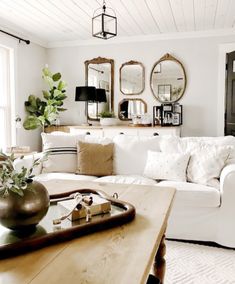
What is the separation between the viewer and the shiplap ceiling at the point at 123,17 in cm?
380

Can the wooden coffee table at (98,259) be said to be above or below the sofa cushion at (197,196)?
above

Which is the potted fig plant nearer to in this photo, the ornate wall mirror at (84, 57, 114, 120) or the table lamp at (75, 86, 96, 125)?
the ornate wall mirror at (84, 57, 114, 120)

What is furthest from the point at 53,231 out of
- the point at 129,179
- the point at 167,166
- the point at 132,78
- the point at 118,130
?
the point at 132,78

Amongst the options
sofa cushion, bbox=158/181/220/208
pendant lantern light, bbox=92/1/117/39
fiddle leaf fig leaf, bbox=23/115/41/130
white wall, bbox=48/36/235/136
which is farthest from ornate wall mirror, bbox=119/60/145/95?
sofa cushion, bbox=158/181/220/208

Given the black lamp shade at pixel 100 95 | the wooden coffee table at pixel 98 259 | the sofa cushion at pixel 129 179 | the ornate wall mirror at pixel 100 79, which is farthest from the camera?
the ornate wall mirror at pixel 100 79

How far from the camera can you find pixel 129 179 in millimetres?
2982

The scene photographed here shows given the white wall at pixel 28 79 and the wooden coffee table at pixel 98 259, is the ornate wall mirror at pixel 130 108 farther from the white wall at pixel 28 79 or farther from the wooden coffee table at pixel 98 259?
the wooden coffee table at pixel 98 259

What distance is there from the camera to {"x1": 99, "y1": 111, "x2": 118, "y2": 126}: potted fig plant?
535 centimetres

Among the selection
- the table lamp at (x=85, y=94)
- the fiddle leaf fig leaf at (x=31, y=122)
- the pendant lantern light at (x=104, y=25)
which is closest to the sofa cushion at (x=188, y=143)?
the pendant lantern light at (x=104, y=25)

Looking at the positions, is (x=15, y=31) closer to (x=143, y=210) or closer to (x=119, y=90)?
(x=119, y=90)

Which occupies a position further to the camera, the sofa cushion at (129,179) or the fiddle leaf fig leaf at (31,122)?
the fiddle leaf fig leaf at (31,122)

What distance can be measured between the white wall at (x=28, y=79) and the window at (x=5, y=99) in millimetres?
136

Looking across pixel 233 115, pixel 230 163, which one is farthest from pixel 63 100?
pixel 230 163

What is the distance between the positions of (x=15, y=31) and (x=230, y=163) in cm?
376
